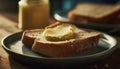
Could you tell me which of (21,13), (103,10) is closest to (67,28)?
(21,13)

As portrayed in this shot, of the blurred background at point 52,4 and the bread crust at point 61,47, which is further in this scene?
the blurred background at point 52,4

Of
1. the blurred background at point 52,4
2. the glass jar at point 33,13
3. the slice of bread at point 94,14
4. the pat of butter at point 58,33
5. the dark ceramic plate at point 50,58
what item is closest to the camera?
the dark ceramic plate at point 50,58

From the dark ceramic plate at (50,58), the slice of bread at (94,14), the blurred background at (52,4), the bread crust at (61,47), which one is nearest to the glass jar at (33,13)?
the slice of bread at (94,14)

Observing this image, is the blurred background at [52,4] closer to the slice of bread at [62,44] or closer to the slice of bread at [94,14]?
the slice of bread at [94,14]

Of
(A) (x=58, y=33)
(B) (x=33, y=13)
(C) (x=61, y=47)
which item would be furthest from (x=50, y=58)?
(B) (x=33, y=13)

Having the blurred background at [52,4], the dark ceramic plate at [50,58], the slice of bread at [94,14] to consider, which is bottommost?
the blurred background at [52,4]

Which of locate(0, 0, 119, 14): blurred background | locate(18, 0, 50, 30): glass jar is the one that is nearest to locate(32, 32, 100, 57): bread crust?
locate(18, 0, 50, 30): glass jar

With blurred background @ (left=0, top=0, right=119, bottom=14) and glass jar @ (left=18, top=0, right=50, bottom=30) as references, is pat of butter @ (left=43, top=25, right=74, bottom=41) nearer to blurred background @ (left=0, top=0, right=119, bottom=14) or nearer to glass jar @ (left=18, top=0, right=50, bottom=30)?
glass jar @ (left=18, top=0, right=50, bottom=30)
